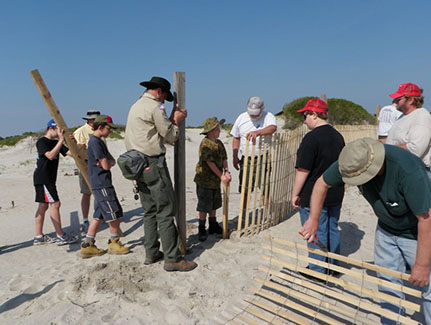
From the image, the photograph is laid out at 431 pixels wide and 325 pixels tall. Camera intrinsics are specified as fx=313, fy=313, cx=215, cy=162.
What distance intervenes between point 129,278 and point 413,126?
322 cm

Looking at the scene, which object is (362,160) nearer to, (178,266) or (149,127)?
(149,127)

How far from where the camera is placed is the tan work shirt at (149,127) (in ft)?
10.5

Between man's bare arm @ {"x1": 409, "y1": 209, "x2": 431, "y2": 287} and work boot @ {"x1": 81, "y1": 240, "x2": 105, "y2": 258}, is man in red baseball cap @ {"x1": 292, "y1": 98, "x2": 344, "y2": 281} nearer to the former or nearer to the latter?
man's bare arm @ {"x1": 409, "y1": 209, "x2": 431, "y2": 287}

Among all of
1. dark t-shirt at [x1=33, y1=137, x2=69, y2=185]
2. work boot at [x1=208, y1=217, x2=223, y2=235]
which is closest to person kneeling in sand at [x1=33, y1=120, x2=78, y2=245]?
dark t-shirt at [x1=33, y1=137, x2=69, y2=185]

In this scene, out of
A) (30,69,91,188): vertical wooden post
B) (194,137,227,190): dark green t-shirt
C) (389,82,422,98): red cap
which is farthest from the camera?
(194,137,227,190): dark green t-shirt

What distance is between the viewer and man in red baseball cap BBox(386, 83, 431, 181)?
296 centimetres

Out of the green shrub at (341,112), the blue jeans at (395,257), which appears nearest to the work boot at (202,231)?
the blue jeans at (395,257)

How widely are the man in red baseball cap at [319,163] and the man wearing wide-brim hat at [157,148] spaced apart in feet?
4.39

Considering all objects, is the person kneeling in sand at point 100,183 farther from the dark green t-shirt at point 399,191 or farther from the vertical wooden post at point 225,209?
the dark green t-shirt at point 399,191

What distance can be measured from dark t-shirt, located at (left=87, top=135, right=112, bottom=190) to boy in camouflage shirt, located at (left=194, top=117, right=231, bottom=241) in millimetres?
1184

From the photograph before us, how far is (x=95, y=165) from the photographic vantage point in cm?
386

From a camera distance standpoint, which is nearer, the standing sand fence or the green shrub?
the standing sand fence

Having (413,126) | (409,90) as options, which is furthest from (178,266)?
(409,90)

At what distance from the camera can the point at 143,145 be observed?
3.26 m
